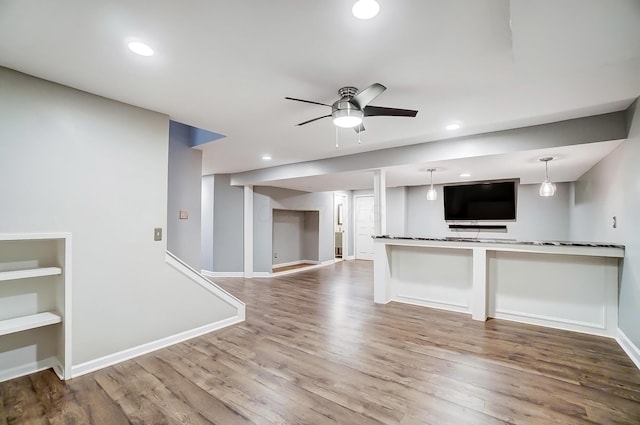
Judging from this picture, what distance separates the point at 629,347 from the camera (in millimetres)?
2803

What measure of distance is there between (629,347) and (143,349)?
478 cm

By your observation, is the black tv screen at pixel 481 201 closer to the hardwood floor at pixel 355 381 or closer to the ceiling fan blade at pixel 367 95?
the hardwood floor at pixel 355 381

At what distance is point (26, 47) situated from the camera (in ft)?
6.41

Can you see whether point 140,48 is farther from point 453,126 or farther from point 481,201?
point 481,201

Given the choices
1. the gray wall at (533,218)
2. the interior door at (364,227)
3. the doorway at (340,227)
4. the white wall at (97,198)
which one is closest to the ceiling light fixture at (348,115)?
the white wall at (97,198)

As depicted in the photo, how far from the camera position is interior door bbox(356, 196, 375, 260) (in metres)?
9.57

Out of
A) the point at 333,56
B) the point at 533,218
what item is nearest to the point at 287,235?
the point at 533,218

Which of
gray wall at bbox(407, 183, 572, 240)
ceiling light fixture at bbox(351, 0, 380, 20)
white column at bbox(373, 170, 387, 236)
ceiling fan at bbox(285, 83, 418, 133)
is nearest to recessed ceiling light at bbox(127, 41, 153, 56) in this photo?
ceiling fan at bbox(285, 83, 418, 133)

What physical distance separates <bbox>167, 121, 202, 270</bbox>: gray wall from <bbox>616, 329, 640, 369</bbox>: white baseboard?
5208 mm

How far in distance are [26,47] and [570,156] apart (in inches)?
222

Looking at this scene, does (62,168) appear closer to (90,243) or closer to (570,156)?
(90,243)

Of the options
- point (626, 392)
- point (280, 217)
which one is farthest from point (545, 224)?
point (280, 217)

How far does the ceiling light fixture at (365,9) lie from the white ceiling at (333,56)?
32mm

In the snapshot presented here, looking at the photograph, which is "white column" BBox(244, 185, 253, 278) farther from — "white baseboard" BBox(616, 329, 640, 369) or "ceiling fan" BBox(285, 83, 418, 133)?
"white baseboard" BBox(616, 329, 640, 369)
